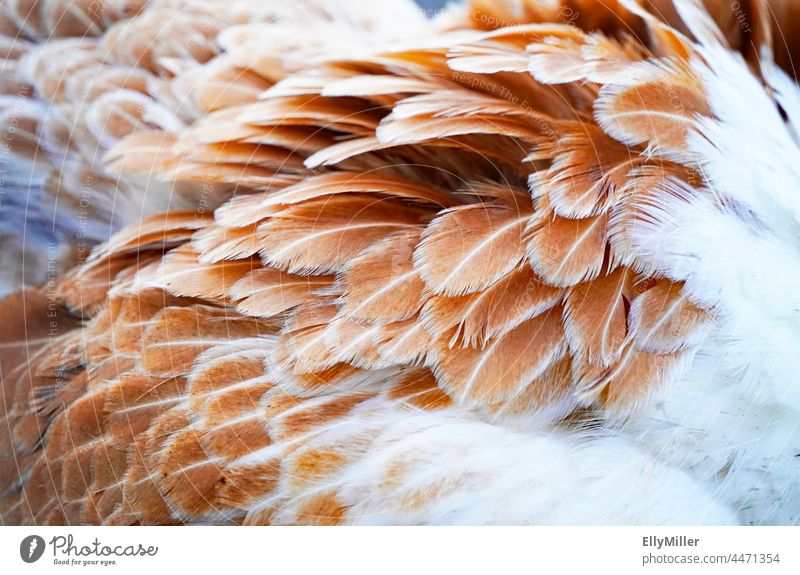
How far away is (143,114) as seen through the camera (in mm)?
572

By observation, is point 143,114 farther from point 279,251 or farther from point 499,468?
point 499,468

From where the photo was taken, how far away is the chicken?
1.77 feet

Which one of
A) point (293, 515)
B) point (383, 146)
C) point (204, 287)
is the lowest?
point (293, 515)

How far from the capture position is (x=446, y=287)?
54 cm

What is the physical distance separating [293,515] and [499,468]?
0.18m

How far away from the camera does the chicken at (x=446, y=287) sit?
1.77 feet

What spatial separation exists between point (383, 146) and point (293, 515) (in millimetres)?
319

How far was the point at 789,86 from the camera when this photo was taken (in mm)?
587

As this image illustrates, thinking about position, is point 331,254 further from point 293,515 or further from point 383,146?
point 293,515

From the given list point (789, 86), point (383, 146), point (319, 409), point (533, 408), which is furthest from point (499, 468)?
point (789, 86)

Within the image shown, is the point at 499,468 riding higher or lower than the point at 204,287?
lower

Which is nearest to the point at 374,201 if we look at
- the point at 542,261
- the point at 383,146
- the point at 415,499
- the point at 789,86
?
the point at 383,146

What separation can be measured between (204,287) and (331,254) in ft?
0.36

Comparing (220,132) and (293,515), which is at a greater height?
(220,132)
